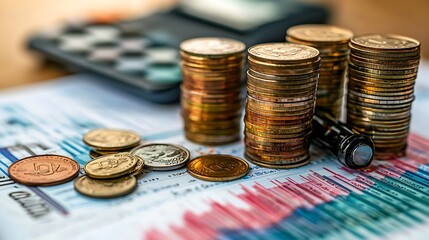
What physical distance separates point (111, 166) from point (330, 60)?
0.99ft

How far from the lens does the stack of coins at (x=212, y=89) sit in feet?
2.49

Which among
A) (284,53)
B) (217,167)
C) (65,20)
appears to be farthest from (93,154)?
(65,20)

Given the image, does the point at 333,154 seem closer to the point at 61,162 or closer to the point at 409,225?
the point at 409,225

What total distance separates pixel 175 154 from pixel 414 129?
0.36 meters

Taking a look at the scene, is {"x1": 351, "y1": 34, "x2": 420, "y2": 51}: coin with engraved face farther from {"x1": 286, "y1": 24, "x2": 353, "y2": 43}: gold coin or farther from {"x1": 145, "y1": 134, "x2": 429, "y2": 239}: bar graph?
{"x1": 145, "y1": 134, "x2": 429, "y2": 239}: bar graph

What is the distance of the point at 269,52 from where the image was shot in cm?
69

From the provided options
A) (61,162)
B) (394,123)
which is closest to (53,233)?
(61,162)

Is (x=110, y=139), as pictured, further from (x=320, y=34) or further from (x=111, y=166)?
(x=320, y=34)

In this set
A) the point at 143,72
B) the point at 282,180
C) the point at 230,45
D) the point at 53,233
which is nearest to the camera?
the point at 53,233

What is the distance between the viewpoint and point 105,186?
65cm

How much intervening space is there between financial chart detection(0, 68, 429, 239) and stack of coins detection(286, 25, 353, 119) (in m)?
0.07

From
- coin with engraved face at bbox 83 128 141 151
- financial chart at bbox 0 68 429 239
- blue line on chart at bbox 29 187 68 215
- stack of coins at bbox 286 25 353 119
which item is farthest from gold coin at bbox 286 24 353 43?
blue line on chart at bbox 29 187 68 215

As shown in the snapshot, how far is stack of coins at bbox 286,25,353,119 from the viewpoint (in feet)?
2.48

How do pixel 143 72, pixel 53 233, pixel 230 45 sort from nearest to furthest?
pixel 53 233 < pixel 230 45 < pixel 143 72
